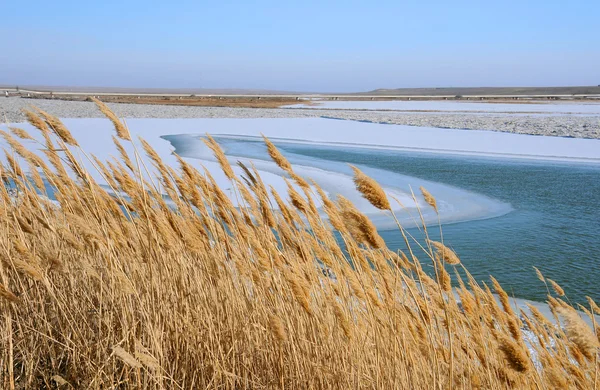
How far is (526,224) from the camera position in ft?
24.5

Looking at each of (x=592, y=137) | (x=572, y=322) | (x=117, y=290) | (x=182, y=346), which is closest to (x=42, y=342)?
(x=117, y=290)

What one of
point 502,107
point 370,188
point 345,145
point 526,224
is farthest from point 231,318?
point 502,107

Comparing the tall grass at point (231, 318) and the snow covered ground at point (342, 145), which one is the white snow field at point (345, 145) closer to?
the snow covered ground at point (342, 145)

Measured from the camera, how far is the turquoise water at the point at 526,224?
18.0 ft

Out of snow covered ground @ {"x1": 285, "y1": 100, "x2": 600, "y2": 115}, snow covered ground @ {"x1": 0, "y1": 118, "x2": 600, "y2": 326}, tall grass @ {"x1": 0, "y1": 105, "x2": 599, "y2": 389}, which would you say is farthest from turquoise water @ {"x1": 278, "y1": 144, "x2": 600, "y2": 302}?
snow covered ground @ {"x1": 285, "y1": 100, "x2": 600, "y2": 115}

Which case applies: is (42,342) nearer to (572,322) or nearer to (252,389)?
(252,389)

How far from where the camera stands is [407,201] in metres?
8.75

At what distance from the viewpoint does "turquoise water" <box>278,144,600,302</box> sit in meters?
5.50

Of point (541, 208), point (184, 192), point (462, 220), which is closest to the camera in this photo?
point (184, 192)

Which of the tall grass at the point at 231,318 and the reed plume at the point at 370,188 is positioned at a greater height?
the reed plume at the point at 370,188

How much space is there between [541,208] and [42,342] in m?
7.74

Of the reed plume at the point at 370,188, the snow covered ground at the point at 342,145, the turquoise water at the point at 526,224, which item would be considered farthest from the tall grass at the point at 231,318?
the snow covered ground at the point at 342,145

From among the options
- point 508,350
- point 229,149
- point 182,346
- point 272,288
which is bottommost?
point 229,149

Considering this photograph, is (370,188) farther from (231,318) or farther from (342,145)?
(342,145)
